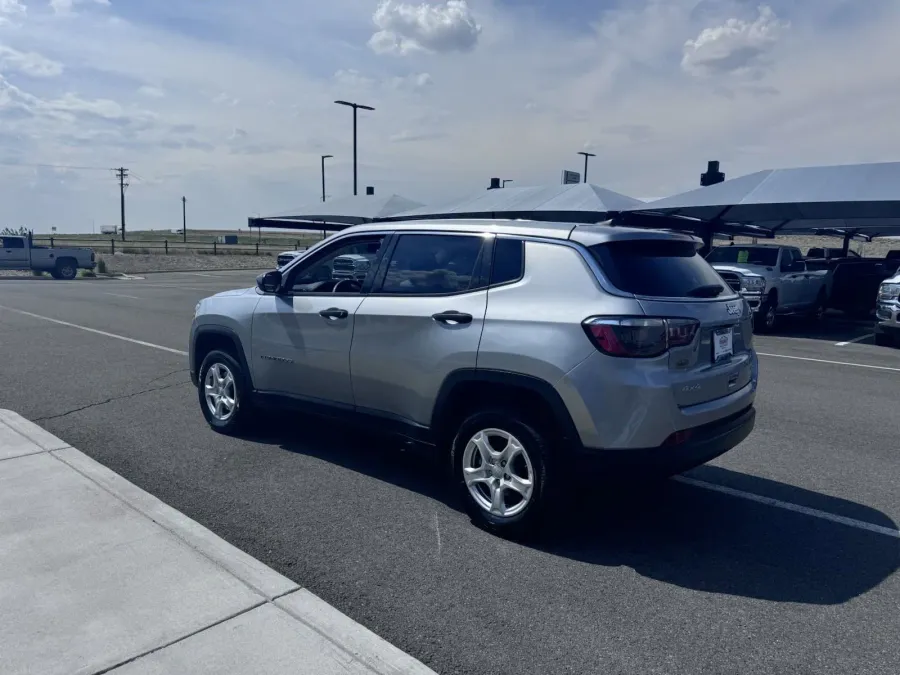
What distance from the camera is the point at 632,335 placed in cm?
380

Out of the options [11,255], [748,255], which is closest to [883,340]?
[748,255]

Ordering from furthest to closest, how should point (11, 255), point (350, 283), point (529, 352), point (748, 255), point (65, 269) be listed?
1. point (65, 269)
2. point (11, 255)
3. point (748, 255)
4. point (350, 283)
5. point (529, 352)

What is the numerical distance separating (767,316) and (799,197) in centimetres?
374

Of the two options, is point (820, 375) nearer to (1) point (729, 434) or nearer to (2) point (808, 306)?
(1) point (729, 434)

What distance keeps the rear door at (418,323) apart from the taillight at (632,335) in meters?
0.77

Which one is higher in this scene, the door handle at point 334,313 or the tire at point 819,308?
the door handle at point 334,313

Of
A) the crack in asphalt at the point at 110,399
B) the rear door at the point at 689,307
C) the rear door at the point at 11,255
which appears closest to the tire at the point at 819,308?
the rear door at the point at 689,307

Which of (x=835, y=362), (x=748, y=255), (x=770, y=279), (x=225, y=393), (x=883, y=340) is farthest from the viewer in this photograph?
(x=748, y=255)

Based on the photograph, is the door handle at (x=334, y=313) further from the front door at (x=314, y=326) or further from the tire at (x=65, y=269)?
the tire at (x=65, y=269)

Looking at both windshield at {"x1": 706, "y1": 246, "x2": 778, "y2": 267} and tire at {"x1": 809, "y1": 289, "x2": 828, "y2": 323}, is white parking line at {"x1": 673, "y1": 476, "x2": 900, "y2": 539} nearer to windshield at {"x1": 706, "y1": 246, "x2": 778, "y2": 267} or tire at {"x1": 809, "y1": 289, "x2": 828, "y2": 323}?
windshield at {"x1": 706, "y1": 246, "x2": 778, "y2": 267}

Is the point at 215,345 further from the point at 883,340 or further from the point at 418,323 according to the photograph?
the point at 883,340

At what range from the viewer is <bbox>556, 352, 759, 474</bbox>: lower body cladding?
12.5ft

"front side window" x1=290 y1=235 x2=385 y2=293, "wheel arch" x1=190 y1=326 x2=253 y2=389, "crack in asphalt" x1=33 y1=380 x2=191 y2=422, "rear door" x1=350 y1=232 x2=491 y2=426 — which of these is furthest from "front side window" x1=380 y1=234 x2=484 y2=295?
"crack in asphalt" x1=33 y1=380 x2=191 y2=422

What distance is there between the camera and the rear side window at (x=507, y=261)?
171 inches
